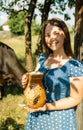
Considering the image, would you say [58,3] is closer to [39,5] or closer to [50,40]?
[39,5]

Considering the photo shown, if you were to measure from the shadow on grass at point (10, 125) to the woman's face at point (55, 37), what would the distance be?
3.66m

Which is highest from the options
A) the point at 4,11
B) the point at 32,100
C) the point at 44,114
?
the point at 32,100

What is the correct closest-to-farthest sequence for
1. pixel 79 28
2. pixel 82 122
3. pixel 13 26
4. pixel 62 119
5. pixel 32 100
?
pixel 32 100
pixel 62 119
pixel 82 122
pixel 79 28
pixel 13 26

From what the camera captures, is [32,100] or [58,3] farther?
[58,3]

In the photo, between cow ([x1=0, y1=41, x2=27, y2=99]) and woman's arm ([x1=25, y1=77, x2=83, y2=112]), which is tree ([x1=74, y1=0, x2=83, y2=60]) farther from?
woman's arm ([x1=25, y1=77, x2=83, y2=112])

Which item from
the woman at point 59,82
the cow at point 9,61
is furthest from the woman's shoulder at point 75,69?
the cow at point 9,61

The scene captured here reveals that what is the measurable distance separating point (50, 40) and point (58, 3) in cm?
1392

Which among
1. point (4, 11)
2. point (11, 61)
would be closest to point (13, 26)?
point (4, 11)

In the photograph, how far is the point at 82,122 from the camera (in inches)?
187

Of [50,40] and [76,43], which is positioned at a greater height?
[50,40]

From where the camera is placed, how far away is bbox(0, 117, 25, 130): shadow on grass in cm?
634

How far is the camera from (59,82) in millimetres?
2854

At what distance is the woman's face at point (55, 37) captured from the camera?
112 inches

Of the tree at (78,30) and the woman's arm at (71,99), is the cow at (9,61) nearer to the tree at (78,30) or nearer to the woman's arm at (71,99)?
the tree at (78,30)
